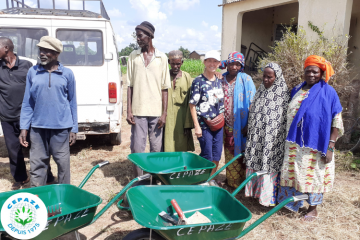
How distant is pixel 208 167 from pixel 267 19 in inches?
368

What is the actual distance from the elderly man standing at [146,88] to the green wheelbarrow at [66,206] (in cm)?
121

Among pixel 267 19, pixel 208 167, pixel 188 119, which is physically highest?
pixel 267 19

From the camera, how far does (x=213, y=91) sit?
11.1 feet

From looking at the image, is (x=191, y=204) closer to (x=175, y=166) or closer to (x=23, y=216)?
(x=175, y=166)

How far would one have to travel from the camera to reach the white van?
460cm

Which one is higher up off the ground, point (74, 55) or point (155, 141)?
point (74, 55)

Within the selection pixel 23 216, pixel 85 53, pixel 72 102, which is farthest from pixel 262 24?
pixel 23 216

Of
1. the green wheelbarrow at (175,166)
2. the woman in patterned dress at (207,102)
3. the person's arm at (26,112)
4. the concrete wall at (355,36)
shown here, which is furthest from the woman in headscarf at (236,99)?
the concrete wall at (355,36)

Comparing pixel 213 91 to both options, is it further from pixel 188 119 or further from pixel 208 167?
pixel 208 167

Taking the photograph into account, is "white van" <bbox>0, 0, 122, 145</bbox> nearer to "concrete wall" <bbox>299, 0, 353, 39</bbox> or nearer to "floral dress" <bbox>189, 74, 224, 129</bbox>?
"floral dress" <bbox>189, 74, 224, 129</bbox>

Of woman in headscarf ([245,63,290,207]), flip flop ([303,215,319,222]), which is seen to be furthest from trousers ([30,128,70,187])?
flip flop ([303,215,319,222])

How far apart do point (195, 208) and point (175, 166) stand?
82 centimetres

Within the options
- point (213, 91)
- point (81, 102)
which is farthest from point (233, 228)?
point (81, 102)

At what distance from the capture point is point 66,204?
2.32 metres
